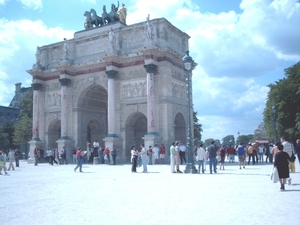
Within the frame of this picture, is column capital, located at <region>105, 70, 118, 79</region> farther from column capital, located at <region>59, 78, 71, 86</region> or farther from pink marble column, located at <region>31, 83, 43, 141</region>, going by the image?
pink marble column, located at <region>31, 83, 43, 141</region>

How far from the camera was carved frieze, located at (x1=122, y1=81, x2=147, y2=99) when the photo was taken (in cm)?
3198

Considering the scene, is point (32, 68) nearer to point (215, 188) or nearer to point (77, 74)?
point (77, 74)

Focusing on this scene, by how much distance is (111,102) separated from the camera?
32.2 metres

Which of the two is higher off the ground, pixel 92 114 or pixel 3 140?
pixel 92 114

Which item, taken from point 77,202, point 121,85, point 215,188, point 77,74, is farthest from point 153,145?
point 77,202

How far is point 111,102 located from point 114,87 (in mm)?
1551

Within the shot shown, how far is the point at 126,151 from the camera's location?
107 feet

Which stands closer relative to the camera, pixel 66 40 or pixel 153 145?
pixel 153 145

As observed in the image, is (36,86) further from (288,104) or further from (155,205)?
(155,205)

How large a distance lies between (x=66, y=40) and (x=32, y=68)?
17.1ft

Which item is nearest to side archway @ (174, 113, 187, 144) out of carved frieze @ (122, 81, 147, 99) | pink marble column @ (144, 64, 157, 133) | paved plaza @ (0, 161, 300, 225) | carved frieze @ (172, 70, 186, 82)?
carved frieze @ (172, 70, 186, 82)

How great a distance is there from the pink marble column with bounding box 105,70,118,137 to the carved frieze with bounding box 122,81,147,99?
1211 millimetres

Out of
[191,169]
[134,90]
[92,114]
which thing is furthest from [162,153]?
[92,114]

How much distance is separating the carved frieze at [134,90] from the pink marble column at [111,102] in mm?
1211
